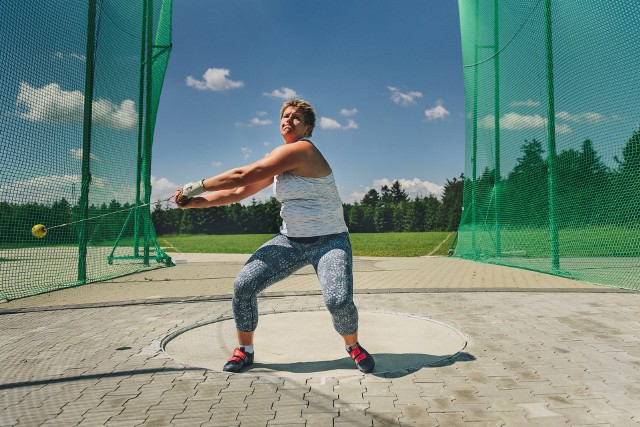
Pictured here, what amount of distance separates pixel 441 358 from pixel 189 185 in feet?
7.02

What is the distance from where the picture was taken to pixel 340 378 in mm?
2826

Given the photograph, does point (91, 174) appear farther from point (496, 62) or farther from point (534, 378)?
point (496, 62)

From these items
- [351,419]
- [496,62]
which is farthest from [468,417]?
[496,62]

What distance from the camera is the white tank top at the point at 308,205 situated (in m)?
3.04

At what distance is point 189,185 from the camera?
9.86ft

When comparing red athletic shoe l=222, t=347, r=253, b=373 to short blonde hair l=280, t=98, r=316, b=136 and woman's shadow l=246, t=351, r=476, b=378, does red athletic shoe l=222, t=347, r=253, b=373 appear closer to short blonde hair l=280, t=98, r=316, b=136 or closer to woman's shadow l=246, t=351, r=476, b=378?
woman's shadow l=246, t=351, r=476, b=378

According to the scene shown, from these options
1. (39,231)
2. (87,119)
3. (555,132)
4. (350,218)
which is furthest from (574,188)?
(350,218)

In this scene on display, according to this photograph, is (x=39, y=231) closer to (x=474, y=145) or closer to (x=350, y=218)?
(x=474, y=145)

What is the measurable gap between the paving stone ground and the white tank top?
964 millimetres

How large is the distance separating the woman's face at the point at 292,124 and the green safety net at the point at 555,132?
555 centimetres

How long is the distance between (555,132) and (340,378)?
7334mm

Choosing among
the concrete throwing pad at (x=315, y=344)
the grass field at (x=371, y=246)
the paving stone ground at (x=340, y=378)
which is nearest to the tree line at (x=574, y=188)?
the paving stone ground at (x=340, y=378)

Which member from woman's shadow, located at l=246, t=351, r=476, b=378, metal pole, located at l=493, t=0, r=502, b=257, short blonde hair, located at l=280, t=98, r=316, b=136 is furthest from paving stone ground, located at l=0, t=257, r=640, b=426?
metal pole, located at l=493, t=0, r=502, b=257

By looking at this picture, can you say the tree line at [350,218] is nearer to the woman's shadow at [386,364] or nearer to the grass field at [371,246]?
the grass field at [371,246]
